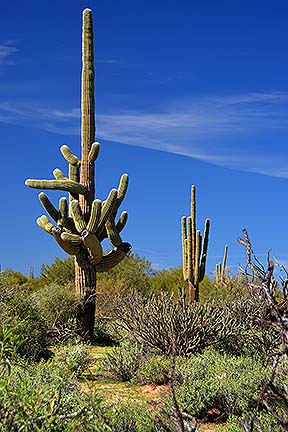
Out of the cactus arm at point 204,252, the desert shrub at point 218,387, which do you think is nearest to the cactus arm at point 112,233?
the cactus arm at point 204,252

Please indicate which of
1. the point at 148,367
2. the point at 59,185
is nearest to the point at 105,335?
the point at 59,185

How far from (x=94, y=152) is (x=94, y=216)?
1.87 meters

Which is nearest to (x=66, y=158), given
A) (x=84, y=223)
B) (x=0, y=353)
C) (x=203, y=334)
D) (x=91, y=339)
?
(x=84, y=223)

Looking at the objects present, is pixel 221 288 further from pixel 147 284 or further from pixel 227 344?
pixel 227 344

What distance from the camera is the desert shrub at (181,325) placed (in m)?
Answer: 11.5

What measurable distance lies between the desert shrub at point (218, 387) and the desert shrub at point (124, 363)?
5.55 feet

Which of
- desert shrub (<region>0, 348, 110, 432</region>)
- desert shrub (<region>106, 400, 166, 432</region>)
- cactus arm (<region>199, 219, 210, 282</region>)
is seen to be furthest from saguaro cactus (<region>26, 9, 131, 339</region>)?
desert shrub (<region>0, 348, 110, 432</region>)

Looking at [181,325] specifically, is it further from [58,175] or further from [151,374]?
[58,175]

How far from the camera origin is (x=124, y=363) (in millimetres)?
10641

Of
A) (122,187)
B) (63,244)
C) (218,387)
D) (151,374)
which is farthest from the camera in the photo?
(122,187)

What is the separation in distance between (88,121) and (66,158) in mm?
1118

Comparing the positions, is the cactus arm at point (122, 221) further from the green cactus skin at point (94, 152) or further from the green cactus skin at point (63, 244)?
the green cactus skin at point (94, 152)

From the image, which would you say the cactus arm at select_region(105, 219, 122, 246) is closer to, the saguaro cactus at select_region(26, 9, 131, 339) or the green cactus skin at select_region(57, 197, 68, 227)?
the saguaro cactus at select_region(26, 9, 131, 339)

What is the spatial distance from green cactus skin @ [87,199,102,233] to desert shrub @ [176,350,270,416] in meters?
7.06
